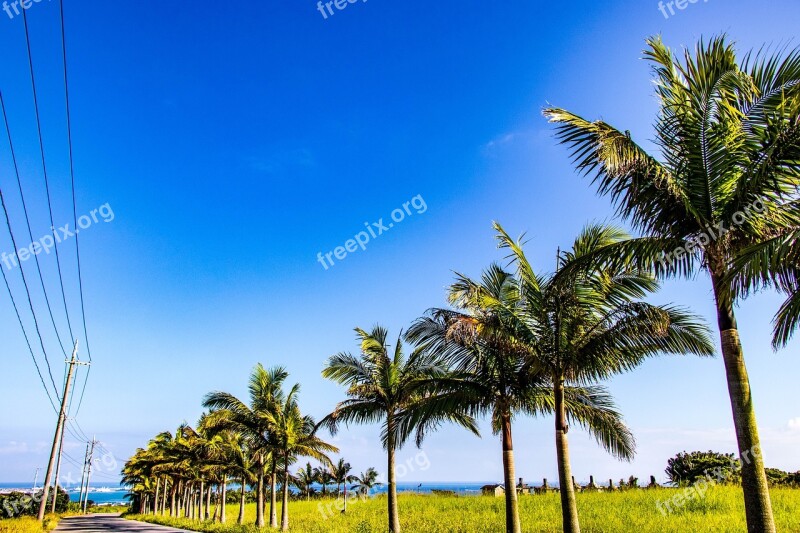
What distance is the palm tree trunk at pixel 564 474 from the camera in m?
10.6

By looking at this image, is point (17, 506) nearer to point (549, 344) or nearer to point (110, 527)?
point (110, 527)

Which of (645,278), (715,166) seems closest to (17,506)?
(645,278)

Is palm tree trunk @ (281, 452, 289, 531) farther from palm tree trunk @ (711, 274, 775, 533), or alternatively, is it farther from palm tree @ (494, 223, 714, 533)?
palm tree trunk @ (711, 274, 775, 533)

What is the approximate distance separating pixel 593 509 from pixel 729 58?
17.9 m

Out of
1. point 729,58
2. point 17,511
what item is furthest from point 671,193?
point 17,511

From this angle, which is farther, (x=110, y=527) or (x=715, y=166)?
(x=110, y=527)

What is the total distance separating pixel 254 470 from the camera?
34812 millimetres

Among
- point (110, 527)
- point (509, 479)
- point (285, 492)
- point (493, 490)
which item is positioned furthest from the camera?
point (110, 527)

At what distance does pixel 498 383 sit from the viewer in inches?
548

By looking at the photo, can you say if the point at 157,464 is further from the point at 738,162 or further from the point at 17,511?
the point at 738,162

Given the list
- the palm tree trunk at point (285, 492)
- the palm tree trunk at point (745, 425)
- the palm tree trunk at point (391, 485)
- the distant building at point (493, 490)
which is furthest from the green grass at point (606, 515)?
the palm tree trunk at point (745, 425)

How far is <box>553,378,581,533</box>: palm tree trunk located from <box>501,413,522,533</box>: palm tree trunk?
190cm

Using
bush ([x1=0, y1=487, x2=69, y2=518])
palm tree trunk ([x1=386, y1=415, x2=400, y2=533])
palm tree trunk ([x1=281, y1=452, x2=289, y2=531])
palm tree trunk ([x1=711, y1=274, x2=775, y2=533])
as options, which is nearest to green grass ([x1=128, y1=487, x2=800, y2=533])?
palm tree trunk ([x1=386, y1=415, x2=400, y2=533])

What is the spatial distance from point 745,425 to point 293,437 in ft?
75.9
